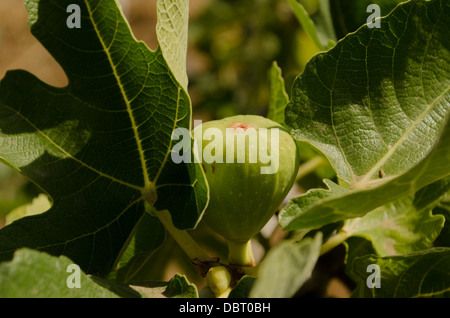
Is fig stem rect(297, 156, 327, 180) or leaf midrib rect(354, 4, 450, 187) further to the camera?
fig stem rect(297, 156, 327, 180)

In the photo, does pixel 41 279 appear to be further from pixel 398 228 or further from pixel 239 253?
pixel 398 228

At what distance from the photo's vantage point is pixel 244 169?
0.73m

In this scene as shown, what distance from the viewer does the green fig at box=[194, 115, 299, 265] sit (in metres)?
0.73

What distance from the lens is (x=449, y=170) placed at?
2.15 feet

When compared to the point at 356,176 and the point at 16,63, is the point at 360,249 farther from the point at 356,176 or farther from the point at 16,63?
the point at 16,63

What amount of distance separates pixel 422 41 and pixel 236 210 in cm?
36

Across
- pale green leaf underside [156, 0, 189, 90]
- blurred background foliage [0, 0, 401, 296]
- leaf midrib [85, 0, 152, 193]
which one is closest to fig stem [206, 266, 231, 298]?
leaf midrib [85, 0, 152, 193]

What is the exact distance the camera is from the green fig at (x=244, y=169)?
2.40 ft

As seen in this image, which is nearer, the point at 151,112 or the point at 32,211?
the point at 151,112

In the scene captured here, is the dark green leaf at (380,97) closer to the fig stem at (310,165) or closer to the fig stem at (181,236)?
the fig stem at (181,236)

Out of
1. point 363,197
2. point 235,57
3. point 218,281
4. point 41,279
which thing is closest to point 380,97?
Result: point 363,197

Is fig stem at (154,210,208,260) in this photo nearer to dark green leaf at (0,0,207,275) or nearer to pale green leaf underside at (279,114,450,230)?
dark green leaf at (0,0,207,275)
